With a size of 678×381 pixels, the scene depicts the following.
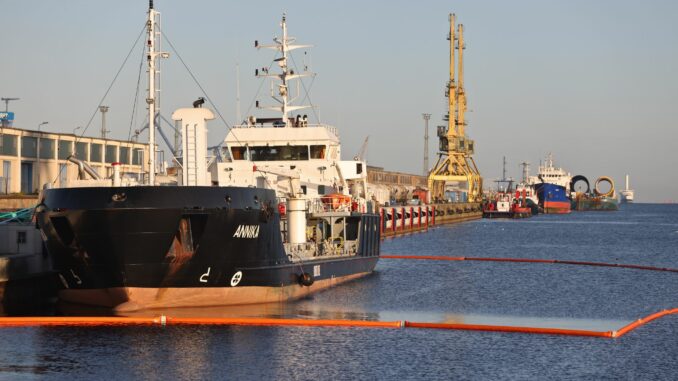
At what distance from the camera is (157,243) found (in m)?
26.8

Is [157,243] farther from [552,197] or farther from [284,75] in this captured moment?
[552,197]

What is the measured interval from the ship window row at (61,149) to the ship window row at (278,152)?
1485 centimetres

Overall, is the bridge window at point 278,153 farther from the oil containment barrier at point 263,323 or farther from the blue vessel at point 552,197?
the blue vessel at point 552,197

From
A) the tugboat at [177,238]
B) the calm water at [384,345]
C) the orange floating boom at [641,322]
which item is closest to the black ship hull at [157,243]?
the tugboat at [177,238]

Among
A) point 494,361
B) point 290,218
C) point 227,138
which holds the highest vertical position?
point 227,138

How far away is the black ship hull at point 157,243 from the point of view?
26609 millimetres

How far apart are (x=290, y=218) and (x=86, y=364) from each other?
13.7 meters

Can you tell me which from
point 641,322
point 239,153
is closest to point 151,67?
point 239,153

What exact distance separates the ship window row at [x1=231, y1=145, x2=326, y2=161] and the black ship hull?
9993 millimetres

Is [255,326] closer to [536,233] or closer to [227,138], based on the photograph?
[227,138]

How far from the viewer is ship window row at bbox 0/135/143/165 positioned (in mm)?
54969

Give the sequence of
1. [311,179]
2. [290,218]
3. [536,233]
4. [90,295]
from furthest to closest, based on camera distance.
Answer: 1. [536,233]
2. [311,179]
3. [290,218]
4. [90,295]

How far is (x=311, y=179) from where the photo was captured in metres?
39.8

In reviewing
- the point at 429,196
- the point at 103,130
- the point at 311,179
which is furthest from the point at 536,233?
the point at 311,179
